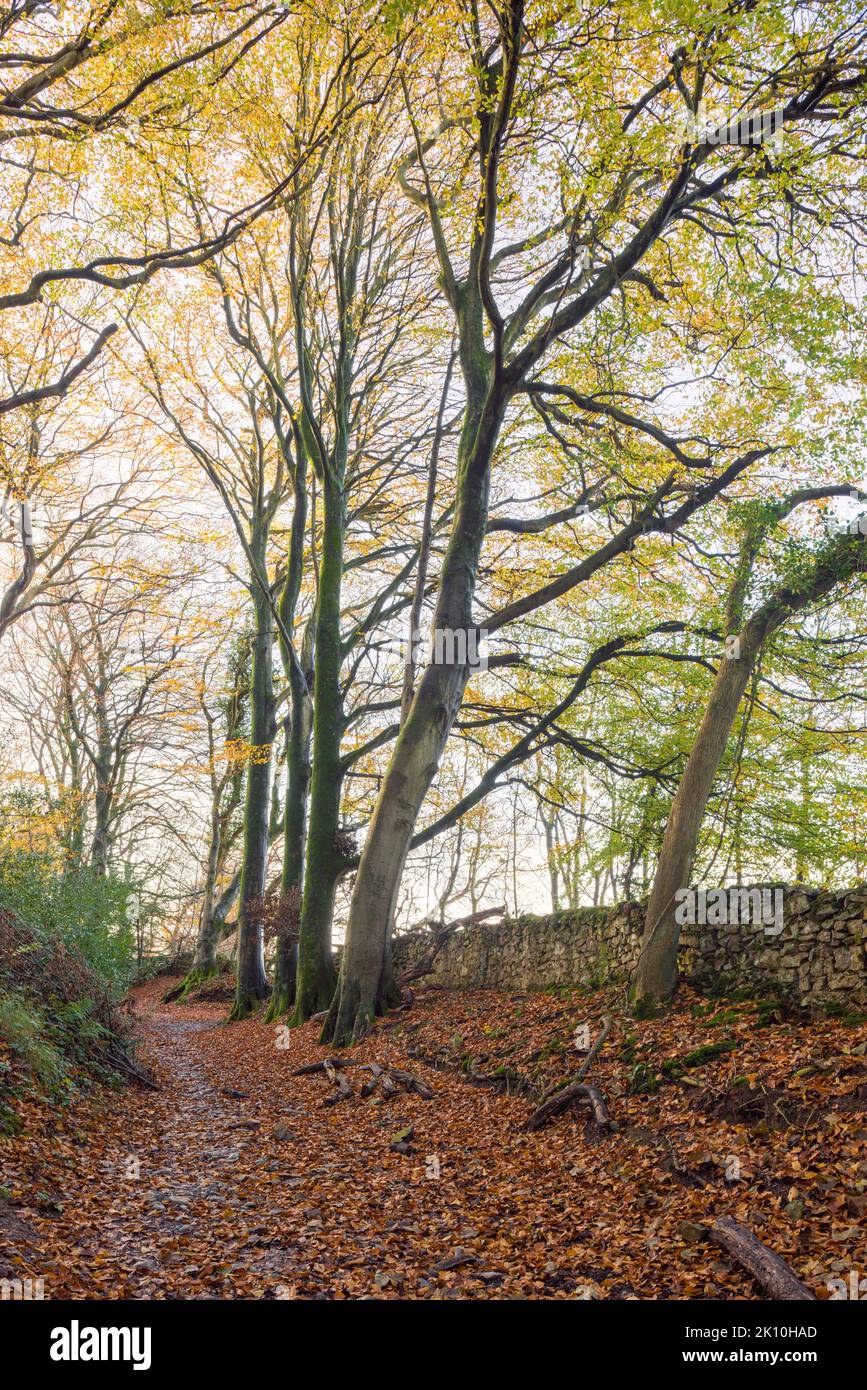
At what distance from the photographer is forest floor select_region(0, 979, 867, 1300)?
4121 millimetres

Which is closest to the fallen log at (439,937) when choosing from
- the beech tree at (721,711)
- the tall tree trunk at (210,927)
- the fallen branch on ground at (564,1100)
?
the beech tree at (721,711)

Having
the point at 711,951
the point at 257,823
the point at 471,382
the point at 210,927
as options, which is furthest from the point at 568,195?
the point at 210,927

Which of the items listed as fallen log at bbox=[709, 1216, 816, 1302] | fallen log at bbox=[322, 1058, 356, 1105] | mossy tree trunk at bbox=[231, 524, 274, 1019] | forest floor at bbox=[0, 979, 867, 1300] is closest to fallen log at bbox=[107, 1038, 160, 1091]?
forest floor at bbox=[0, 979, 867, 1300]

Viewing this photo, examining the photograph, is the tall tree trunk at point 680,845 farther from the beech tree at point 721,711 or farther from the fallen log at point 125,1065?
the fallen log at point 125,1065

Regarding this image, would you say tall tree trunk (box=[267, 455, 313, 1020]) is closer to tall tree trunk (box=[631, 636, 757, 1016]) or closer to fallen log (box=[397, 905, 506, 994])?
fallen log (box=[397, 905, 506, 994])

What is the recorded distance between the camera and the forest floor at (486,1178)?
412cm

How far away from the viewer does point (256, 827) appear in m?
16.7

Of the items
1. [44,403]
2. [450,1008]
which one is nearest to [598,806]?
[450,1008]

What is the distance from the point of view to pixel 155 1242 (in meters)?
4.55

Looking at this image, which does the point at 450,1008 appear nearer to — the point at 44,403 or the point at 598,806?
the point at 598,806

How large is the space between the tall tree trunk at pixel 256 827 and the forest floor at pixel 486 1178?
7.67 m

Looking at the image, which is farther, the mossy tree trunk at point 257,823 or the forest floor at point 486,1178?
the mossy tree trunk at point 257,823

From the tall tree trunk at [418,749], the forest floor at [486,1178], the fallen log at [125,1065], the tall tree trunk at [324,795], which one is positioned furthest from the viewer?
the tall tree trunk at [324,795]

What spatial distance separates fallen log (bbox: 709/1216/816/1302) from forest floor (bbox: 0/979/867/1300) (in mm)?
84
